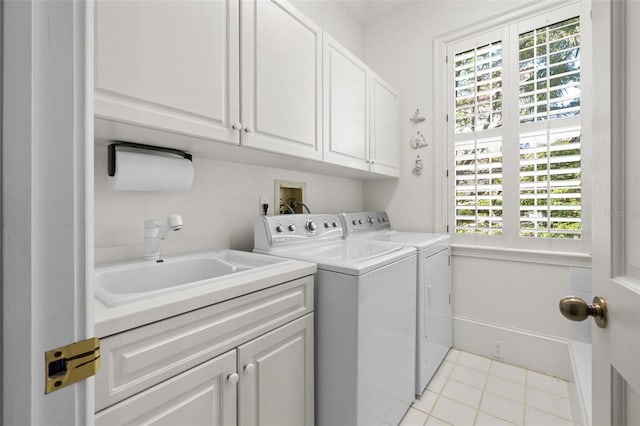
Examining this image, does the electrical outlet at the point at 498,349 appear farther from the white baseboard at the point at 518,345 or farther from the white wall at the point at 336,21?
the white wall at the point at 336,21

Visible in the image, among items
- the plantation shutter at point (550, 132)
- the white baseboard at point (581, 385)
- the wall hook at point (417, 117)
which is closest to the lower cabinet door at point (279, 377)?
the white baseboard at point (581, 385)

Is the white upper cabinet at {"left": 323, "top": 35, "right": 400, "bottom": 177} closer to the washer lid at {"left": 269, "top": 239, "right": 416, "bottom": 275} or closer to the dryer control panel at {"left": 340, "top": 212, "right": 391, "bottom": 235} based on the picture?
the dryer control panel at {"left": 340, "top": 212, "right": 391, "bottom": 235}

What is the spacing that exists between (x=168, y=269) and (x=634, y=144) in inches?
60.3

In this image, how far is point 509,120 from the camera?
2.19 meters

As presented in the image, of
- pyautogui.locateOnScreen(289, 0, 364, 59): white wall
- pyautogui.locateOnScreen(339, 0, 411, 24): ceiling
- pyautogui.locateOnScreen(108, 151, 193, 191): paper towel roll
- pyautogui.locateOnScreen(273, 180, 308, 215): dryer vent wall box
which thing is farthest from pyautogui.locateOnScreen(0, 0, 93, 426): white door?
pyautogui.locateOnScreen(339, 0, 411, 24): ceiling

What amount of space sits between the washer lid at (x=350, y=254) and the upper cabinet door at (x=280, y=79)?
535 millimetres

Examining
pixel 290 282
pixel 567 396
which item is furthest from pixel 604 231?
pixel 567 396

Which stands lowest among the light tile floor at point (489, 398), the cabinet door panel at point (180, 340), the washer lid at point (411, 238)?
the light tile floor at point (489, 398)

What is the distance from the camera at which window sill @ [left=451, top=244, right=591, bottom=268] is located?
6.38 ft

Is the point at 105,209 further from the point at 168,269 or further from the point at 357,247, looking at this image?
the point at 357,247

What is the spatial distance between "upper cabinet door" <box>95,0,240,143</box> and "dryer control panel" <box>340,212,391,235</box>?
1.13 metres

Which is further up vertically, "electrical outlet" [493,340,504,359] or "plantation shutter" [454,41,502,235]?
"plantation shutter" [454,41,502,235]

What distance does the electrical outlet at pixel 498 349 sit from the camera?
2215 millimetres

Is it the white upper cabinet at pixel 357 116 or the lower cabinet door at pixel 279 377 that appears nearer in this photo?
the lower cabinet door at pixel 279 377
